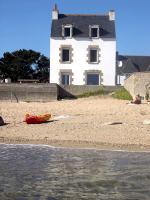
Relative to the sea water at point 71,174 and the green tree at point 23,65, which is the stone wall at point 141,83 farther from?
the green tree at point 23,65

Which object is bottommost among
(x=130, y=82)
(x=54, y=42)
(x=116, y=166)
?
(x=116, y=166)

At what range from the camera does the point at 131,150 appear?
15102 mm

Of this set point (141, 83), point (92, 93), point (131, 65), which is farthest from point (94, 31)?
point (131, 65)

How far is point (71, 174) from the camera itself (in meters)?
11.2

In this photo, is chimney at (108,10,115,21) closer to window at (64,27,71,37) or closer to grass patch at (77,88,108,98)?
window at (64,27,71,37)

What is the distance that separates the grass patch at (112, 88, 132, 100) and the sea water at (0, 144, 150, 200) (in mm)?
12246

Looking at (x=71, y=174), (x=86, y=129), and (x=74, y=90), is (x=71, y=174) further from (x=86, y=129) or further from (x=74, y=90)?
(x=74, y=90)

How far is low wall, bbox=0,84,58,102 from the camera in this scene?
2783 centimetres

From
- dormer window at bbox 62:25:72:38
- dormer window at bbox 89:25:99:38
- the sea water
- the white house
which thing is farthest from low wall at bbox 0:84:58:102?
the sea water

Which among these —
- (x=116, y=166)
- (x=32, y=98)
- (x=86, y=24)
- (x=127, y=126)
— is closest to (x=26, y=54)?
(x=86, y=24)

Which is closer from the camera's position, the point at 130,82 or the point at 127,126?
the point at 127,126

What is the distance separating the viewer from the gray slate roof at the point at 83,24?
38.5m

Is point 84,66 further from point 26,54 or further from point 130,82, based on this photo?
point 26,54

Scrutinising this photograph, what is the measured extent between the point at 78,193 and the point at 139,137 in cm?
748
